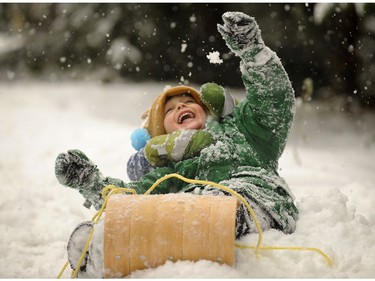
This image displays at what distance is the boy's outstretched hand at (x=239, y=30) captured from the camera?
189 centimetres

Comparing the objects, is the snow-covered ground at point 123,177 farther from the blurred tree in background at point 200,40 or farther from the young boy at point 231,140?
the blurred tree in background at point 200,40

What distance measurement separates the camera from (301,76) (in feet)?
18.4

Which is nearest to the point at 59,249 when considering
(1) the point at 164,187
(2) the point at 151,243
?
(1) the point at 164,187

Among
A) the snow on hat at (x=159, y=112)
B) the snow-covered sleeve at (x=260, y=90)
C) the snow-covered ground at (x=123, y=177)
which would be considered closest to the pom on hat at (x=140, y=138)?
the snow on hat at (x=159, y=112)

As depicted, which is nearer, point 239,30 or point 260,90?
point 239,30

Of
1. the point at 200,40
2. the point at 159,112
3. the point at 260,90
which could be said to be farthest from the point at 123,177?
the point at 200,40

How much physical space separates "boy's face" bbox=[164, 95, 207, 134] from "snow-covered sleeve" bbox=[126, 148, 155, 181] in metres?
0.15

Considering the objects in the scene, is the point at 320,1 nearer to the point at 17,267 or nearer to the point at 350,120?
the point at 350,120

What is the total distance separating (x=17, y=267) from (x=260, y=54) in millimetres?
1198

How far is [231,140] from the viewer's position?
2.10m

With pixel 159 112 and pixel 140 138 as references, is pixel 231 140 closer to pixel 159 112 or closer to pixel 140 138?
pixel 159 112

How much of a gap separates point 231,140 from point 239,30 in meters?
0.42

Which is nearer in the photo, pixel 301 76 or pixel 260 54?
pixel 260 54

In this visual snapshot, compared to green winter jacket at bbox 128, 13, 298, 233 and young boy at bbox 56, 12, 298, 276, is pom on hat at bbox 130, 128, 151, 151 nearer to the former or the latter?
young boy at bbox 56, 12, 298, 276
